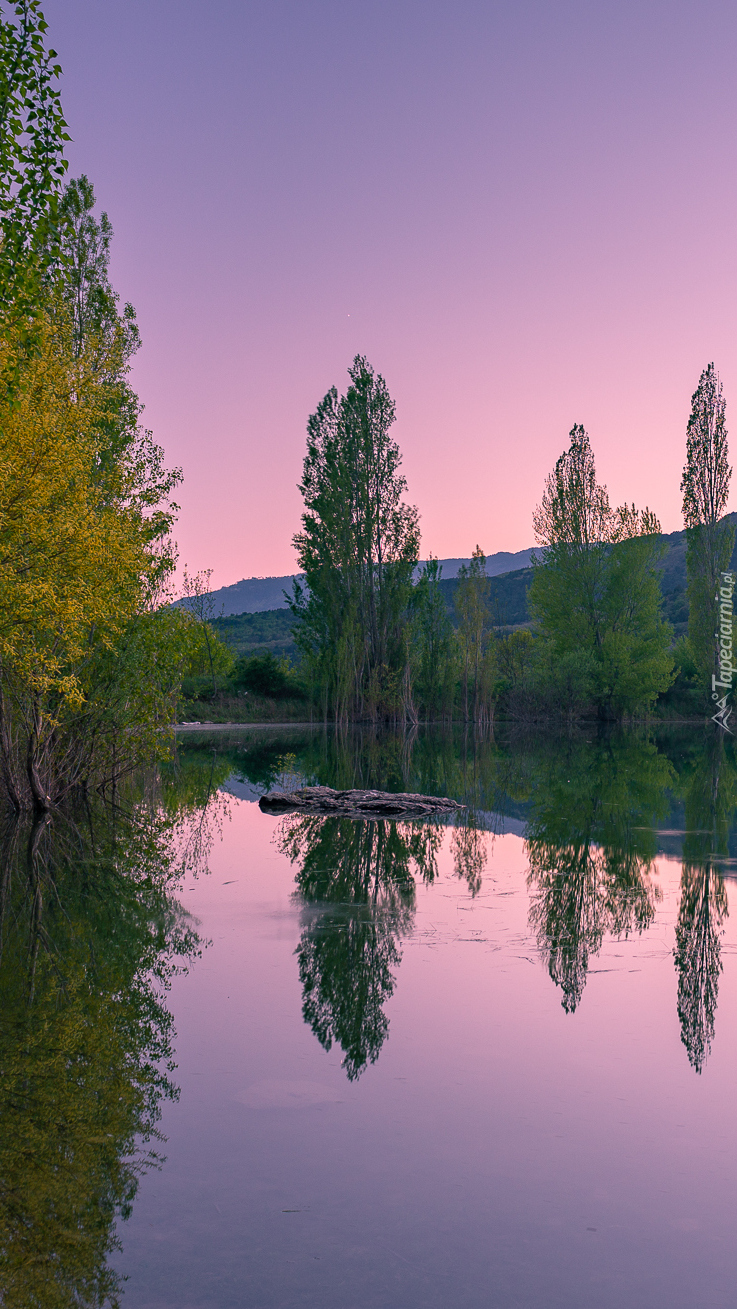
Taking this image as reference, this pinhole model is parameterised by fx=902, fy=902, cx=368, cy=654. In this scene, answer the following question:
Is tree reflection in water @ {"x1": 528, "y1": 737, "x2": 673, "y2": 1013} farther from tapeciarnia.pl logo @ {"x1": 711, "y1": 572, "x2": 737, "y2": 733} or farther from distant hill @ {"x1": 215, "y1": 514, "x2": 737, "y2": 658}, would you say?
distant hill @ {"x1": 215, "y1": 514, "x2": 737, "y2": 658}

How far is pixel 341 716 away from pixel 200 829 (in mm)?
29331

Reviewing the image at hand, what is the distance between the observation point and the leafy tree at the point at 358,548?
43000 millimetres

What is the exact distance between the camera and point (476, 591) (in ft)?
159

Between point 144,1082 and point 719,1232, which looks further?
point 144,1082

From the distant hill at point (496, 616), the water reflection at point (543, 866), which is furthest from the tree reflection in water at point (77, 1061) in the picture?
the distant hill at point (496, 616)

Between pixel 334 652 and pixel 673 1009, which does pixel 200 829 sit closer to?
pixel 673 1009

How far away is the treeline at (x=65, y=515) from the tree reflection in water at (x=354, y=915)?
343 centimetres

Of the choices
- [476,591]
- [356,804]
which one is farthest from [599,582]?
[356,804]

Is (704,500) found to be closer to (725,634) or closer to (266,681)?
(725,634)

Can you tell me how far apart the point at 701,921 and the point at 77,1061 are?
5166 mm

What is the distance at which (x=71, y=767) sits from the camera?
14.2m

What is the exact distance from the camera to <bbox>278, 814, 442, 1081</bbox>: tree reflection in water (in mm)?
5250

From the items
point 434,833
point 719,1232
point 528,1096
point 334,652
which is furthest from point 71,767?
point 334,652

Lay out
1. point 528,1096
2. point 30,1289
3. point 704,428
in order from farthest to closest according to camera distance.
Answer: point 704,428, point 528,1096, point 30,1289
